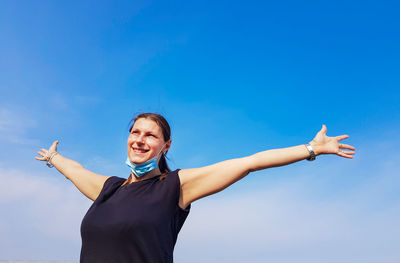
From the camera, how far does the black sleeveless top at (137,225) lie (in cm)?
346

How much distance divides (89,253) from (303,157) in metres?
2.50

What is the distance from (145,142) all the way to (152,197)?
765mm

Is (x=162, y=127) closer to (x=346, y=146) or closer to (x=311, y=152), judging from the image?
(x=311, y=152)

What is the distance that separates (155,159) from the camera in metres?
4.20

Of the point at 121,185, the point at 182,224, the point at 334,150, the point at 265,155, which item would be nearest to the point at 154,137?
the point at 121,185

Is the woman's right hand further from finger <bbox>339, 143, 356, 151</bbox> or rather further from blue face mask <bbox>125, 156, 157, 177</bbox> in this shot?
finger <bbox>339, 143, 356, 151</bbox>

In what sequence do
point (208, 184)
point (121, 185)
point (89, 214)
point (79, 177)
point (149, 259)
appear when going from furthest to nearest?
point (79, 177) < point (121, 185) < point (89, 214) < point (208, 184) < point (149, 259)

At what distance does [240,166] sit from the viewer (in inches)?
142

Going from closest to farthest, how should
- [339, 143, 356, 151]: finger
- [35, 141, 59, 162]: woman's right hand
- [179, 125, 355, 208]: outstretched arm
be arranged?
[179, 125, 355, 208]: outstretched arm < [339, 143, 356, 151]: finger < [35, 141, 59, 162]: woman's right hand

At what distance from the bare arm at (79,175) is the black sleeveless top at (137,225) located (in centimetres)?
100

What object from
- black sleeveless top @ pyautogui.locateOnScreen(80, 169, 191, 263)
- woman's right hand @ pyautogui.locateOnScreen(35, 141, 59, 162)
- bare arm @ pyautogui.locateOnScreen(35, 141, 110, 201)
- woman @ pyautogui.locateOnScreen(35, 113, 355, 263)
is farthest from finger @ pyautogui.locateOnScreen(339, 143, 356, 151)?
woman's right hand @ pyautogui.locateOnScreen(35, 141, 59, 162)

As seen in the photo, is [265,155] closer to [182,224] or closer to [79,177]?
[182,224]

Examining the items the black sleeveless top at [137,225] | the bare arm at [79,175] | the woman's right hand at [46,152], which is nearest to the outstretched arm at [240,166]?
the black sleeveless top at [137,225]

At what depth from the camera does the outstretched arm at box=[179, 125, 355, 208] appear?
3604 millimetres
